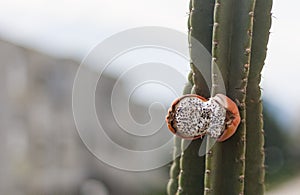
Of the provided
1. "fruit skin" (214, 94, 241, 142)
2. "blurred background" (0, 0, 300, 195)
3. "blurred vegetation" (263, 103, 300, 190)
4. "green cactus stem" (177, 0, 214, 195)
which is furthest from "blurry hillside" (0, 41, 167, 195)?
"fruit skin" (214, 94, 241, 142)

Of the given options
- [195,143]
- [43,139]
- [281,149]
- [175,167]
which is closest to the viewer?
[195,143]

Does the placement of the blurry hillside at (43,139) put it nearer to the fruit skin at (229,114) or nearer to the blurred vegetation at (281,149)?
the blurred vegetation at (281,149)

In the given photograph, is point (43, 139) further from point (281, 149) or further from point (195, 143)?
point (195, 143)

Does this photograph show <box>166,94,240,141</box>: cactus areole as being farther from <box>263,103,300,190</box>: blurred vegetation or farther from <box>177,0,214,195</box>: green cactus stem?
<box>263,103,300,190</box>: blurred vegetation

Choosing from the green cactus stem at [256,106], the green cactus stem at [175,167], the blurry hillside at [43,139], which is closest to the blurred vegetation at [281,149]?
the blurry hillside at [43,139]

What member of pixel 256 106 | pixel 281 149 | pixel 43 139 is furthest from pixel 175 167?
pixel 281 149

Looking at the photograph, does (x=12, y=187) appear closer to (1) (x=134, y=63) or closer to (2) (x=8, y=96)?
(2) (x=8, y=96)

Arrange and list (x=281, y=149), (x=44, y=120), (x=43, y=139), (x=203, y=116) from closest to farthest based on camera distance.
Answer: (x=203, y=116) → (x=43, y=139) → (x=44, y=120) → (x=281, y=149)
